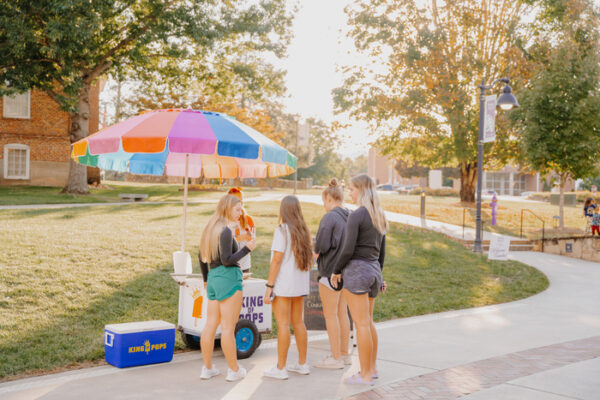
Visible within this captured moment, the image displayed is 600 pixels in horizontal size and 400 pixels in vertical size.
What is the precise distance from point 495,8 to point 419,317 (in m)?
26.1

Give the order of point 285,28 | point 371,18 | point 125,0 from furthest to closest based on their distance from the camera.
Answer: point 371,18
point 285,28
point 125,0

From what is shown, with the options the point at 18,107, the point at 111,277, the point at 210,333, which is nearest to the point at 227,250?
the point at 210,333

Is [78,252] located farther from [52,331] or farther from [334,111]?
[334,111]

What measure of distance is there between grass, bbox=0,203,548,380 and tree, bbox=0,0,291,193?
754cm

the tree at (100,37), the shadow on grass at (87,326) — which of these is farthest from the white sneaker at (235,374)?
the tree at (100,37)

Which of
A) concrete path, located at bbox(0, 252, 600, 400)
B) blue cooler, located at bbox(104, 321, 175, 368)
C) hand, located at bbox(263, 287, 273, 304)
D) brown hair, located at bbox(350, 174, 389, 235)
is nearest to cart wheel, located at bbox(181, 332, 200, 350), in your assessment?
concrete path, located at bbox(0, 252, 600, 400)

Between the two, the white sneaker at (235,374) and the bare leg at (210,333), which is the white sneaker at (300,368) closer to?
the white sneaker at (235,374)

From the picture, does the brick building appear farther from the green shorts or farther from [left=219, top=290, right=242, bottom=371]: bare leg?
[left=219, top=290, right=242, bottom=371]: bare leg

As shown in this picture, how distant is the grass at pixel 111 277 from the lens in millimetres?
7457

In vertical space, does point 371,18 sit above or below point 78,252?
above

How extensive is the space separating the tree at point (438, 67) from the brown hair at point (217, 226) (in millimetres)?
25744

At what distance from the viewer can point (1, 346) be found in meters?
6.86

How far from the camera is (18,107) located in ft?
106

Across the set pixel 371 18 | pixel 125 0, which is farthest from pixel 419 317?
pixel 371 18
